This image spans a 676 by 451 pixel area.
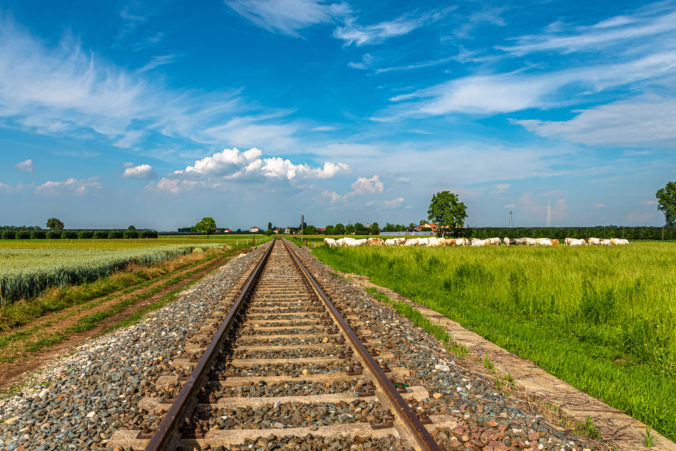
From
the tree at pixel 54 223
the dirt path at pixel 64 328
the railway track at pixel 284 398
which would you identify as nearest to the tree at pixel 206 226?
the tree at pixel 54 223

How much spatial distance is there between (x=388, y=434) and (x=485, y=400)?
143 centimetres

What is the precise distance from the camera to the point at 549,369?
17.4 feet

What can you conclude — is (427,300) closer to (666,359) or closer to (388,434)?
(666,359)

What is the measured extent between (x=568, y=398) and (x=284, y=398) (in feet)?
11.1

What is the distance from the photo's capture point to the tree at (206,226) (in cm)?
15412

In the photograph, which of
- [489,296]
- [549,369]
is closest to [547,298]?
[489,296]

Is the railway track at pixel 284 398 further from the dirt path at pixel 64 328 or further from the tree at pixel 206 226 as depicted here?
the tree at pixel 206 226

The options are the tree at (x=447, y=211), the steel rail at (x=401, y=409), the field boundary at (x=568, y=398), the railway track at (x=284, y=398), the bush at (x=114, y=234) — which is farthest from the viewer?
the bush at (x=114, y=234)

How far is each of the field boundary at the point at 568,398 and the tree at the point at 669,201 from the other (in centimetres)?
12083

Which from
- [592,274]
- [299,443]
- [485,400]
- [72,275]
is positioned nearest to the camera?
[299,443]

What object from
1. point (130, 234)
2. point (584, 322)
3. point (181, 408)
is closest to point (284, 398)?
point (181, 408)

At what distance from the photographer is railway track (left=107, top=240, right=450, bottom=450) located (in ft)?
10.6

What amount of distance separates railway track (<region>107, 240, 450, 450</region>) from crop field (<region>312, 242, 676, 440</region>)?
8.53 ft

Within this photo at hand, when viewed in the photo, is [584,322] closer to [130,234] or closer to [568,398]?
[568,398]
